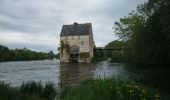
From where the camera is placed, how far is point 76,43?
238 ft

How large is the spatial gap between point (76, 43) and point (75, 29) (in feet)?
13.5

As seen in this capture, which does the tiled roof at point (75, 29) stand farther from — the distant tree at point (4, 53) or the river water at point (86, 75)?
the river water at point (86, 75)

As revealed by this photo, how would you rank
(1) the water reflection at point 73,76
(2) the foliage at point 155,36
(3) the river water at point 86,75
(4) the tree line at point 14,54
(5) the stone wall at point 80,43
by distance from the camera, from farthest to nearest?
1. (4) the tree line at point 14,54
2. (5) the stone wall at point 80,43
3. (2) the foliage at point 155,36
4. (1) the water reflection at point 73,76
5. (3) the river water at point 86,75

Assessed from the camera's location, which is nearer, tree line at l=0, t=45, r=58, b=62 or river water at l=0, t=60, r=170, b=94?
river water at l=0, t=60, r=170, b=94

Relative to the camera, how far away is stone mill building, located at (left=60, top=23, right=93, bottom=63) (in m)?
71.5

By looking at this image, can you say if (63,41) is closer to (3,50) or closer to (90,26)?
(90,26)

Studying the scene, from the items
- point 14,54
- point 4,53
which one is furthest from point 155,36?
point 14,54

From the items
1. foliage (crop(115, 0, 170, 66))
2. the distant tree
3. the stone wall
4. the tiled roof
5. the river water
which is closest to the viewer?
the river water

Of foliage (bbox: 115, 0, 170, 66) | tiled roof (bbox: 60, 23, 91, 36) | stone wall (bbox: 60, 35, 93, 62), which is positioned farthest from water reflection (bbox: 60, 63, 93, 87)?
tiled roof (bbox: 60, 23, 91, 36)

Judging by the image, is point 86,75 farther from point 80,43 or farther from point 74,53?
point 74,53

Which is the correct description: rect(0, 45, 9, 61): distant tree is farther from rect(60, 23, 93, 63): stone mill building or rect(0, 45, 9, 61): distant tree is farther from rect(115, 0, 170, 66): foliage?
rect(115, 0, 170, 66): foliage

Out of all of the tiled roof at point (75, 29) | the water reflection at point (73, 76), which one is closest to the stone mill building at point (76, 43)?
the tiled roof at point (75, 29)

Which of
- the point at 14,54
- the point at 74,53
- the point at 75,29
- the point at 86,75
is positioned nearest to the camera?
the point at 86,75

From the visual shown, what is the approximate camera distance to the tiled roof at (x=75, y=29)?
72.1 metres
